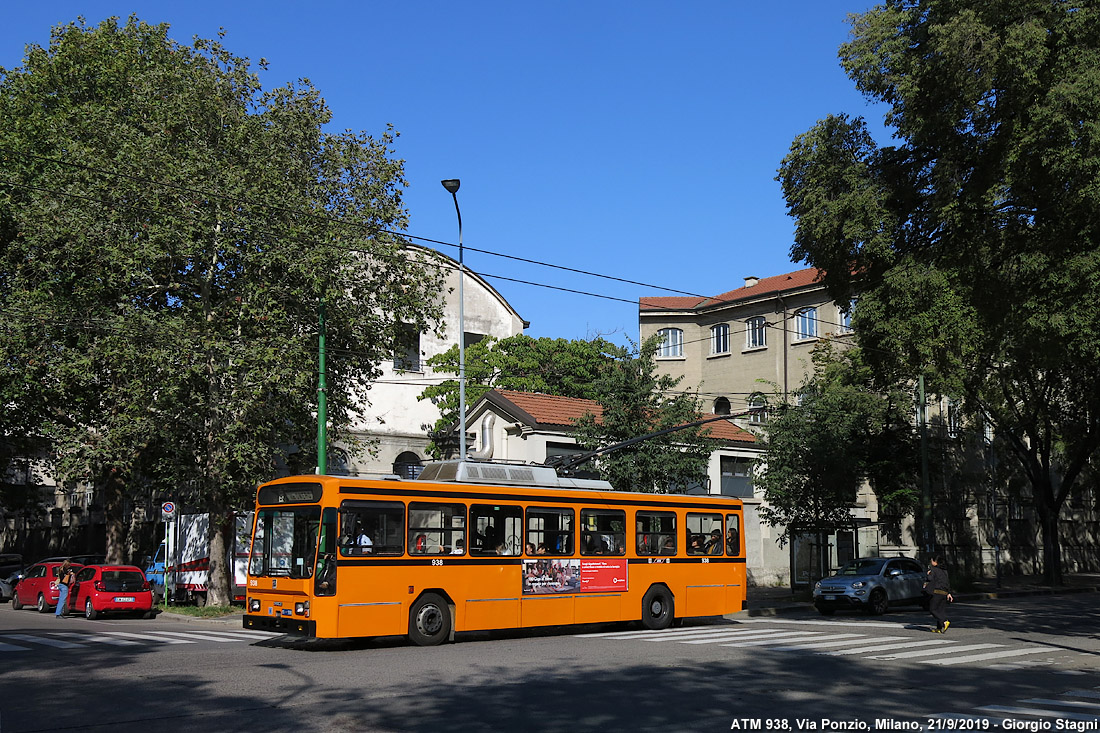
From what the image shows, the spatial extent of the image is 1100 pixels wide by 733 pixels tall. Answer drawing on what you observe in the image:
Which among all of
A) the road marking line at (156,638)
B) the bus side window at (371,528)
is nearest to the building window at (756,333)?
the road marking line at (156,638)

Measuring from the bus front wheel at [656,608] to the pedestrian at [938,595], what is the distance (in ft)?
17.5

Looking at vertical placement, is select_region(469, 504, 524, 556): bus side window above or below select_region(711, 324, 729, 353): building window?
below

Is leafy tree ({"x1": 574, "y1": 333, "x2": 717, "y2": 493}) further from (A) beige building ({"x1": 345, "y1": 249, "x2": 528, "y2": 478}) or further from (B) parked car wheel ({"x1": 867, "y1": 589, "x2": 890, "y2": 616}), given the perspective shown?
(A) beige building ({"x1": 345, "y1": 249, "x2": 528, "y2": 478})

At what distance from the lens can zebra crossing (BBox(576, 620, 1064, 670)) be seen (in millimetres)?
15784

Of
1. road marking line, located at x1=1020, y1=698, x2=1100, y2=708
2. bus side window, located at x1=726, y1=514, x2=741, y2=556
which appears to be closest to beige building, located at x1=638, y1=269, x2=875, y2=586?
bus side window, located at x1=726, y1=514, x2=741, y2=556

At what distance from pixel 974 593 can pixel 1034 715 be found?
30.4 m

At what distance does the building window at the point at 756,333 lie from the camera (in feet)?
198

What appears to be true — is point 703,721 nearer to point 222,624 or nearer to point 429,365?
point 222,624

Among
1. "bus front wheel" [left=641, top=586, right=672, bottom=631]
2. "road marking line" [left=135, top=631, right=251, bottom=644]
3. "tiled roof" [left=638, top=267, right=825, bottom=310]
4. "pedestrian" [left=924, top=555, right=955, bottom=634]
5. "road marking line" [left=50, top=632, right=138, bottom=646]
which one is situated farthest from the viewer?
"tiled roof" [left=638, top=267, right=825, bottom=310]

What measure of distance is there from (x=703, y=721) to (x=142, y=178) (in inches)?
881

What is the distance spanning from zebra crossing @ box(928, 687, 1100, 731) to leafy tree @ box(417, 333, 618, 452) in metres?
36.0

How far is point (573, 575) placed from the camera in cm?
2094

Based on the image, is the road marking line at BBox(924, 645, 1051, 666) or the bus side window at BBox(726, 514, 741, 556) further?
the bus side window at BBox(726, 514, 741, 556)

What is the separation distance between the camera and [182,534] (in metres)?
35.3
